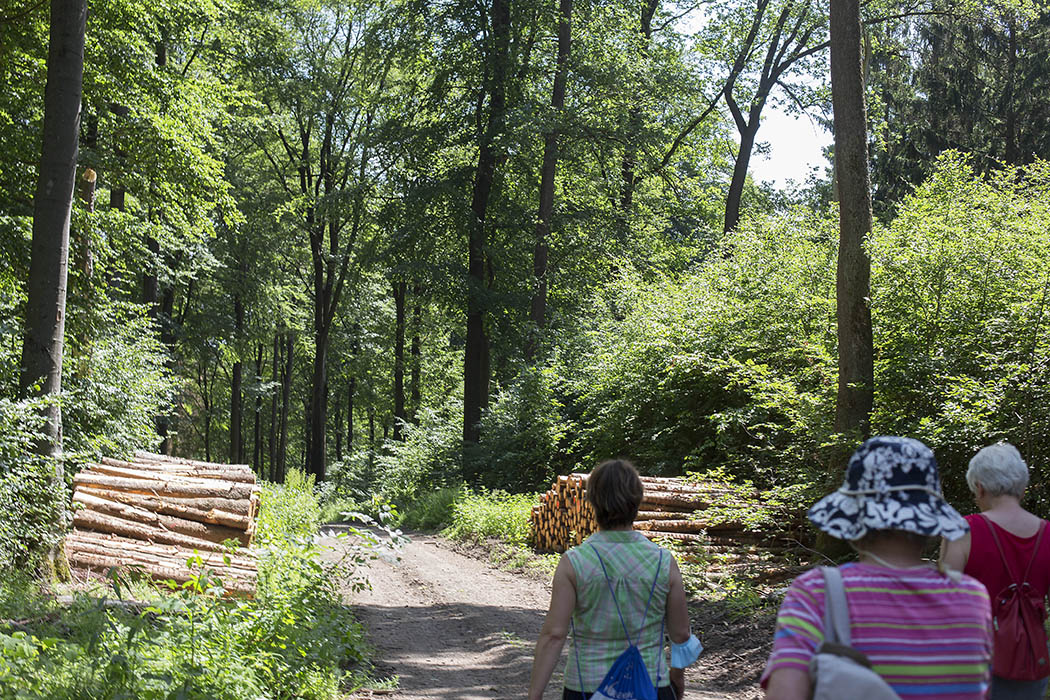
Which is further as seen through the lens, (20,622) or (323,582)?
(323,582)

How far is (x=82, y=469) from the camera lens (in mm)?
11414

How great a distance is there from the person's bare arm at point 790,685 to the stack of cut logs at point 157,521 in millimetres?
7995

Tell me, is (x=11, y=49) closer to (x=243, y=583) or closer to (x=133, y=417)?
(x=133, y=417)

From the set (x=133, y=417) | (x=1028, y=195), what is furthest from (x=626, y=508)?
(x=133, y=417)

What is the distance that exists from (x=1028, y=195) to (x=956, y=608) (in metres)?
11.6

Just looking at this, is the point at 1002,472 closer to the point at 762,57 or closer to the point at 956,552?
the point at 956,552

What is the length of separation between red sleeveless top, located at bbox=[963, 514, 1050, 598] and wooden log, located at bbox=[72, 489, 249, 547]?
8601mm

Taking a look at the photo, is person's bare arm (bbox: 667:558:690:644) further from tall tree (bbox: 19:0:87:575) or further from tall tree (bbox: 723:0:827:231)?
tall tree (bbox: 723:0:827:231)

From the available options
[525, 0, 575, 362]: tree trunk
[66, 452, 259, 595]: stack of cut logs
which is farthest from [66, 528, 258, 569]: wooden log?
[525, 0, 575, 362]: tree trunk

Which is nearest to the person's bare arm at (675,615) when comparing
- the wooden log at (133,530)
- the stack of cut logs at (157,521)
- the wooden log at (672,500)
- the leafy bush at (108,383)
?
the stack of cut logs at (157,521)

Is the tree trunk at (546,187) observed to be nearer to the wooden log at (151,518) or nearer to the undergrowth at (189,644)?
the wooden log at (151,518)

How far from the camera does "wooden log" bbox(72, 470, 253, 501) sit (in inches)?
429

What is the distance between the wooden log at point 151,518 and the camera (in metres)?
10.4

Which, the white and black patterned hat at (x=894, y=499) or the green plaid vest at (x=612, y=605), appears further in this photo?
the green plaid vest at (x=612, y=605)
